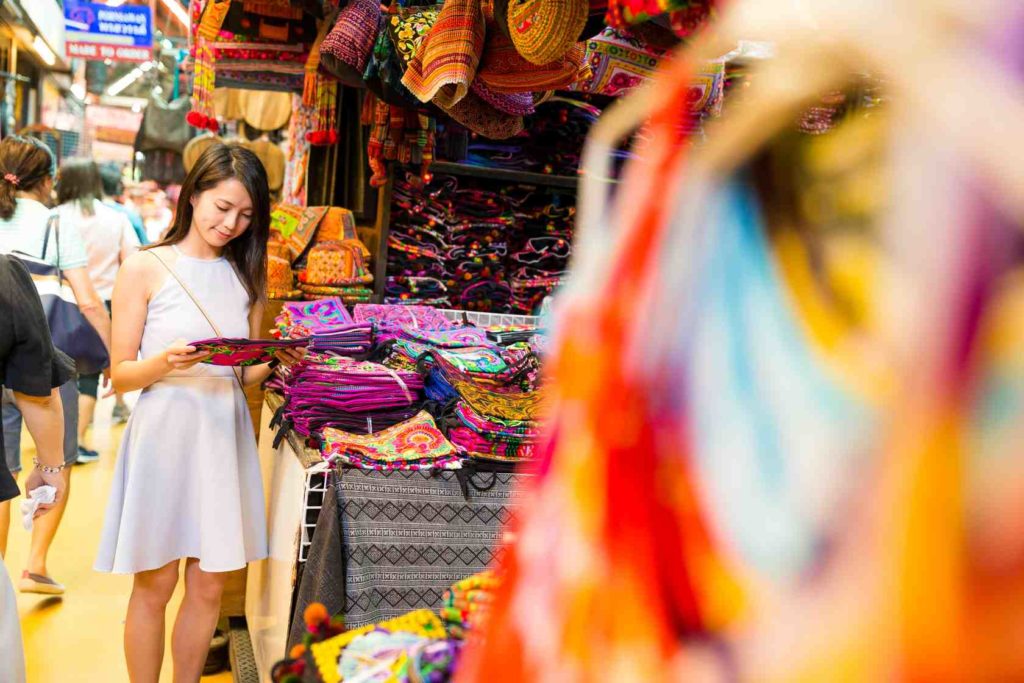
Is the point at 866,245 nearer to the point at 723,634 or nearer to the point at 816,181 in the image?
the point at 816,181

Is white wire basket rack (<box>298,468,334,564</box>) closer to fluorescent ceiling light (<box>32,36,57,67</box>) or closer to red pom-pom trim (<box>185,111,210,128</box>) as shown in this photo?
red pom-pom trim (<box>185,111,210,128</box>)

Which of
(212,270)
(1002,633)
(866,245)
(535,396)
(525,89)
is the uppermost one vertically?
(525,89)

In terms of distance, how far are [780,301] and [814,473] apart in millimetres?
83

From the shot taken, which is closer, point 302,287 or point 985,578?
point 985,578

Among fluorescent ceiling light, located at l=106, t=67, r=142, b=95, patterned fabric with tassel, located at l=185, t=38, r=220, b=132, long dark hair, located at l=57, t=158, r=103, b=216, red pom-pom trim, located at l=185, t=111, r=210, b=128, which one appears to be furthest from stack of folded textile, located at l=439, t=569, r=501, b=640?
fluorescent ceiling light, located at l=106, t=67, r=142, b=95

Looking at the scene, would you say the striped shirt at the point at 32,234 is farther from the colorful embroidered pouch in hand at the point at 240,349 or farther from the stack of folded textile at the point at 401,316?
the colorful embroidered pouch in hand at the point at 240,349

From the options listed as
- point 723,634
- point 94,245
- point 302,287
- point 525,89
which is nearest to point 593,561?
point 723,634

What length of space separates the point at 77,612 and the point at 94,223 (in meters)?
2.25

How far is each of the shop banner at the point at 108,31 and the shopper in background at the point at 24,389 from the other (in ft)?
27.4

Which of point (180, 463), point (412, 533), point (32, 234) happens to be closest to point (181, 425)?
point (180, 463)

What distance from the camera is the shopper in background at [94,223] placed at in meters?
4.98

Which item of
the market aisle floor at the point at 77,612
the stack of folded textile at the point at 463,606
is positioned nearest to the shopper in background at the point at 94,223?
the market aisle floor at the point at 77,612

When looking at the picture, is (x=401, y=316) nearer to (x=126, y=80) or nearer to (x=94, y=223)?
(x=94, y=223)

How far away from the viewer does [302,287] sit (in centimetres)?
367
